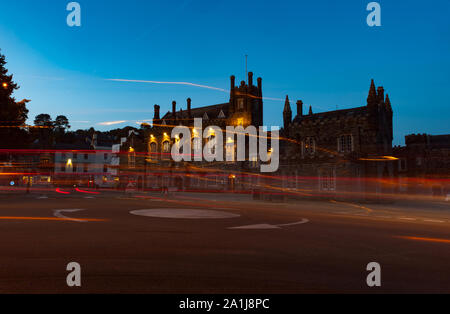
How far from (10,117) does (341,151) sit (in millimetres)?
36309

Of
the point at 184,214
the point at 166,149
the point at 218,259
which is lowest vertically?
the point at 184,214

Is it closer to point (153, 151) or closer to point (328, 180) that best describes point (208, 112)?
point (153, 151)

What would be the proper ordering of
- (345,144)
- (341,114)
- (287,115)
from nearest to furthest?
(345,144)
(341,114)
(287,115)

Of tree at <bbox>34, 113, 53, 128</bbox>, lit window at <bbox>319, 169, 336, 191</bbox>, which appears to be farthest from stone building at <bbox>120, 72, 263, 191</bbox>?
tree at <bbox>34, 113, 53, 128</bbox>

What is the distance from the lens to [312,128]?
1352 inches

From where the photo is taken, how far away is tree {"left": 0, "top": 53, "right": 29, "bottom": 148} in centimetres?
2786

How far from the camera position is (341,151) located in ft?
104

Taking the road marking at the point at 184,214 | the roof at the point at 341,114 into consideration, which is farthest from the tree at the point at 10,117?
the roof at the point at 341,114

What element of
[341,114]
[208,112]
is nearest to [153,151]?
[208,112]

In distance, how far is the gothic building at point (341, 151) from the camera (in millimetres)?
29859

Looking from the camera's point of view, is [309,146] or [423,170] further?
[423,170]

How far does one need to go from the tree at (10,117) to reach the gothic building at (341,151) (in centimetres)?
3042
